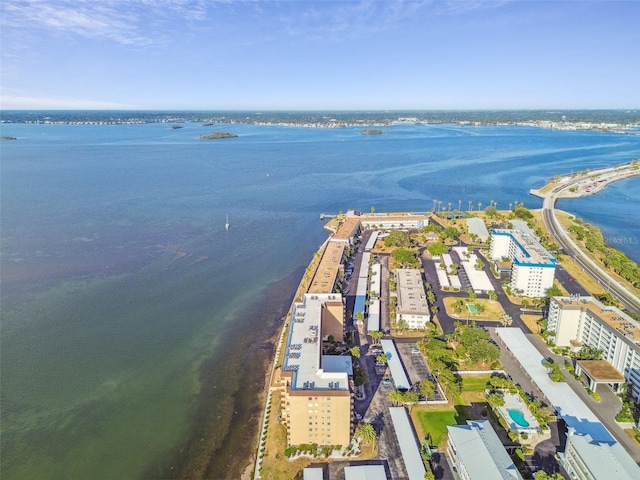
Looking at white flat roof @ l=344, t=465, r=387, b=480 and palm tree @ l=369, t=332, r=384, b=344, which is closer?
white flat roof @ l=344, t=465, r=387, b=480

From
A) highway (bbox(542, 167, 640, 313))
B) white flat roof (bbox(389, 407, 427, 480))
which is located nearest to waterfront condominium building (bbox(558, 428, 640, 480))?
white flat roof (bbox(389, 407, 427, 480))

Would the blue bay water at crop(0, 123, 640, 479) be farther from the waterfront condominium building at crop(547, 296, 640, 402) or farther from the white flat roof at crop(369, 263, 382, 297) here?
the waterfront condominium building at crop(547, 296, 640, 402)

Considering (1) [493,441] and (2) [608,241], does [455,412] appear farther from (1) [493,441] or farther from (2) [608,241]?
(2) [608,241]

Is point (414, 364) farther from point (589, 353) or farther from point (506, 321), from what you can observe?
point (589, 353)

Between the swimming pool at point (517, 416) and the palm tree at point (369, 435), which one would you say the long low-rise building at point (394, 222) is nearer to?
the swimming pool at point (517, 416)

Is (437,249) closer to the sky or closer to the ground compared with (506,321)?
closer to the sky

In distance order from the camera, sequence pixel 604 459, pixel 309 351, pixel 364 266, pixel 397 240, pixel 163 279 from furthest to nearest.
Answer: pixel 397 240
pixel 364 266
pixel 163 279
pixel 309 351
pixel 604 459

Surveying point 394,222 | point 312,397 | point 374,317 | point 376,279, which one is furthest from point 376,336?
point 394,222
